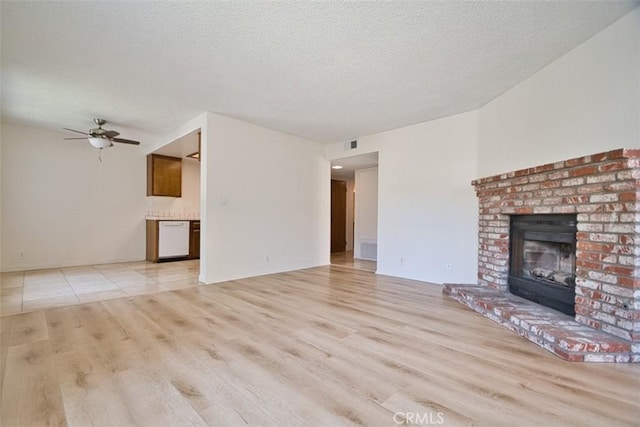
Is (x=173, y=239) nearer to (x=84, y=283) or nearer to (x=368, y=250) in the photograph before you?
(x=84, y=283)

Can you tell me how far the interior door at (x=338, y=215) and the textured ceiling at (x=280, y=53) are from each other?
414cm

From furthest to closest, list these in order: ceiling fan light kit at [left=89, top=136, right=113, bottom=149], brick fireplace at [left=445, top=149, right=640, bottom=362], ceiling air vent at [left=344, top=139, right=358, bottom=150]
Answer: ceiling air vent at [left=344, top=139, right=358, bottom=150]
ceiling fan light kit at [left=89, top=136, right=113, bottom=149]
brick fireplace at [left=445, top=149, right=640, bottom=362]

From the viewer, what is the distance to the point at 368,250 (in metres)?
7.19

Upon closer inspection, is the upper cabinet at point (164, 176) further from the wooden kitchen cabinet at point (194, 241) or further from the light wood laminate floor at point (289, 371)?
the light wood laminate floor at point (289, 371)

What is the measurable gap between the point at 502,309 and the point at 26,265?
301 inches

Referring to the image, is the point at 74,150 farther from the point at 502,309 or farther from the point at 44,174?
the point at 502,309

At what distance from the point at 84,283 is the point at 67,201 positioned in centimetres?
241

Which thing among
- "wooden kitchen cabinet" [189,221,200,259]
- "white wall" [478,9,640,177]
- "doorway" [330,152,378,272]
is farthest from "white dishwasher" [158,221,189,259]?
"white wall" [478,9,640,177]

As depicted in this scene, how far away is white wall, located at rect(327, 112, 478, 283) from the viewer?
418 centimetres

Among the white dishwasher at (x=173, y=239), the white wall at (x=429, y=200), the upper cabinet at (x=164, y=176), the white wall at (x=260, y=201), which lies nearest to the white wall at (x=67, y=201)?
the upper cabinet at (x=164, y=176)

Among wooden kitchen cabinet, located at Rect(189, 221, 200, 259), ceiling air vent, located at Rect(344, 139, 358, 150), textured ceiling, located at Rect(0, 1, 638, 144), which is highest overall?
textured ceiling, located at Rect(0, 1, 638, 144)

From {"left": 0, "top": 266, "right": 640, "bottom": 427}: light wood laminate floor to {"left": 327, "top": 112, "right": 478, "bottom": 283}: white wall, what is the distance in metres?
1.43

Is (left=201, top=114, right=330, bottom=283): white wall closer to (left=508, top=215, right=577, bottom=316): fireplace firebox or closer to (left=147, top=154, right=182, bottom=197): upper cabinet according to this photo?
(left=147, top=154, right=182, bottom=197): upper cabinet

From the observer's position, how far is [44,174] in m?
5.37
